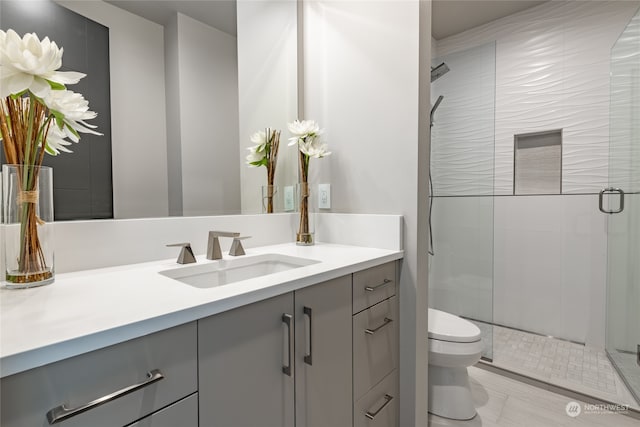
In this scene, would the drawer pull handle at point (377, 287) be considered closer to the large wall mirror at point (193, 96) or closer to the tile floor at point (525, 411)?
the large wall mirror at point (193, 96)

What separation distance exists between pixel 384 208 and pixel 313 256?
0.39 meters

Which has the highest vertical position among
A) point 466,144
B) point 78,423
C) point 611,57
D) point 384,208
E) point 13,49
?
point 611,57

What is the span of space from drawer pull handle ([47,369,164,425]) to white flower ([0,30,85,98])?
595mm

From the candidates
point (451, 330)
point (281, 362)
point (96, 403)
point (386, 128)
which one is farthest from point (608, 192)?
point (96, 403)

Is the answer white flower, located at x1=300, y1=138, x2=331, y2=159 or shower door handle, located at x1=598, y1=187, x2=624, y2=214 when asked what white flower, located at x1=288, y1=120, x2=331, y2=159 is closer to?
white flower, located at x1=300, y1=138, x2=331, y2=159

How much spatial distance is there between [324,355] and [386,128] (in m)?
0.92

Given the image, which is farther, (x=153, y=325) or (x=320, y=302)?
(x=320, y=302)

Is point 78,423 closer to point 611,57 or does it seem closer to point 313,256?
point 313,256

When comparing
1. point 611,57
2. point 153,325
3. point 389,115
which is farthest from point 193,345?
point 611,57

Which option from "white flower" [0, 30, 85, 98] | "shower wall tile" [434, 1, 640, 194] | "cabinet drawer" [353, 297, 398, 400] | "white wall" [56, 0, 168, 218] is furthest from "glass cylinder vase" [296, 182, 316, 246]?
"shower wall tile" [434, 1, 640, 194]

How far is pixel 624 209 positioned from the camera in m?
2.05

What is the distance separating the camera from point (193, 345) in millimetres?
630

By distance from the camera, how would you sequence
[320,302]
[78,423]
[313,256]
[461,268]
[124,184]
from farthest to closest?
[461,268]
[313,256]
[124,184]
[320,302]
[78,423]

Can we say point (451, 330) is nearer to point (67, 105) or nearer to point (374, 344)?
point (374, 344)
